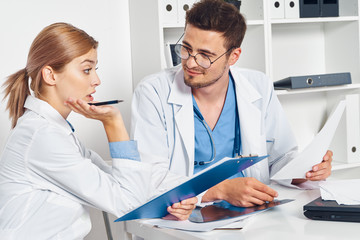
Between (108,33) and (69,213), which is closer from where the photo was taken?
(69,213)

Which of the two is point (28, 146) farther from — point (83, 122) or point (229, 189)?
point (83, 122)

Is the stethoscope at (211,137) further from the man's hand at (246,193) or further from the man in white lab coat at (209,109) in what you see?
the man's hand at (246,193)

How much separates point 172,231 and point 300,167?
50 centimetres

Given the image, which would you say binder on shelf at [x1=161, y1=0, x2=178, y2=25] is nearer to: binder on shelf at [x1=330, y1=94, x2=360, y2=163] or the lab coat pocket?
the lab coat pocket

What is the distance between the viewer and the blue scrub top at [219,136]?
1829 mm

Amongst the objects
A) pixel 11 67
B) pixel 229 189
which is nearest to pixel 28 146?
pixel 229 189

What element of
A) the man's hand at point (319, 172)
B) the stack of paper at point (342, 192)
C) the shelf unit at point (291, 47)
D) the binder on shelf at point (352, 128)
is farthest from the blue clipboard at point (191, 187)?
the binder on shelf at point (352, 128)

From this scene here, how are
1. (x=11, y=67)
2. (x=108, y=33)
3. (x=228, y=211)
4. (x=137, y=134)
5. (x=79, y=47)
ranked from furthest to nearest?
1. (x=108, y=33)
2. (x=11, y=67)
3. (x=137, y=134)
4. (x=79, y=47)
5. (x=228, y=211)

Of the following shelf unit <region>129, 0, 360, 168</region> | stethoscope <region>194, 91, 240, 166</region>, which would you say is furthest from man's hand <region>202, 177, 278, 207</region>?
shelf unit <region>129, 0, 360, 168</region>

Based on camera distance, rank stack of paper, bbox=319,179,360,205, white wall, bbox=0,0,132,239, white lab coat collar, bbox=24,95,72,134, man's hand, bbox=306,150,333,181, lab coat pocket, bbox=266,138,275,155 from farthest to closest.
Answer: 1. white wall, bbox=0,0,132,239
2. lab coat pocket, bbox=266,138,275,155
3. man's hand, bbox=306,150,333,181
4. white lab coat collar, bbox=24,95,72,134
5. stack of paper, bbox=319,179,360,205

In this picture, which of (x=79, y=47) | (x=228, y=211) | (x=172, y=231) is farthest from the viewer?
(x=79, y=47)

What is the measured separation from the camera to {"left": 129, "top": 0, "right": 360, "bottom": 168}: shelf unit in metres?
2.37

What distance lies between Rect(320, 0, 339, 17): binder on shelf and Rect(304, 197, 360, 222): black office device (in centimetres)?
169

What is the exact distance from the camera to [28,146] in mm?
1374
